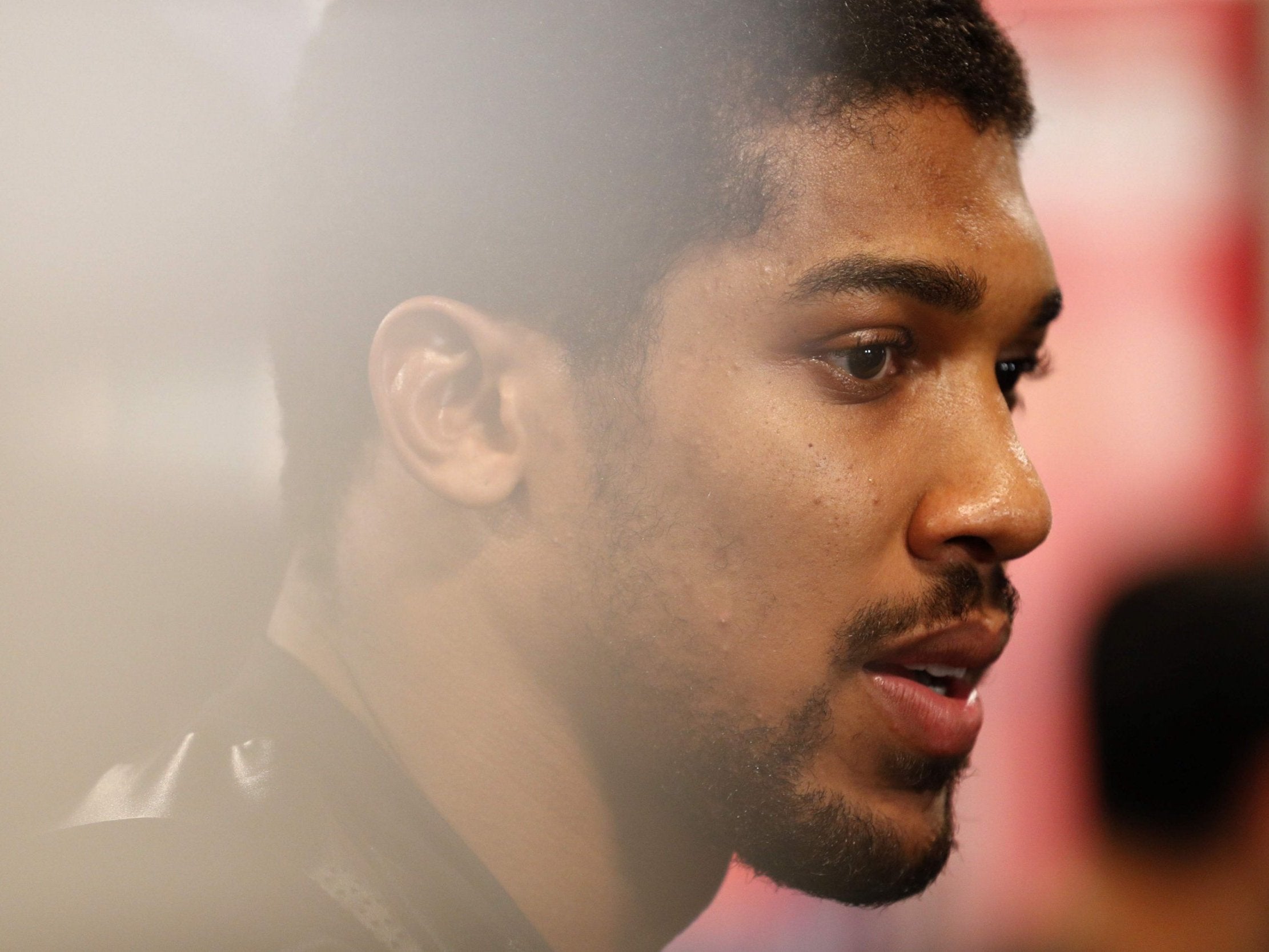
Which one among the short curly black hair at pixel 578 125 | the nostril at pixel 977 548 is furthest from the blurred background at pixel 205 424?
the nostril at pixel 977 548

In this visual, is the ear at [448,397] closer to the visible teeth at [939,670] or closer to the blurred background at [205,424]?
the blurred background at [205,424]

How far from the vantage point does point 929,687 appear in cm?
96

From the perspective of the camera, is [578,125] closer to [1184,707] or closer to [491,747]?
[491,747]

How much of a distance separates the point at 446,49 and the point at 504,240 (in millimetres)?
161

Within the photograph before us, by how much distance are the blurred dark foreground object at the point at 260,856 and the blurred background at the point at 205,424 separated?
0.06 meters

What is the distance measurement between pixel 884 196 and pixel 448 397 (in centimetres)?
39

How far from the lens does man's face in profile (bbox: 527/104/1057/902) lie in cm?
90

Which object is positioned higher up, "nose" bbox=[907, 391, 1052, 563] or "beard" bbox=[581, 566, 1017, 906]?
"nose" bbox=[907, 391, 1052, 563]

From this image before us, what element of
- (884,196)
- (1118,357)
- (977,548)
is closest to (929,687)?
(977,548)

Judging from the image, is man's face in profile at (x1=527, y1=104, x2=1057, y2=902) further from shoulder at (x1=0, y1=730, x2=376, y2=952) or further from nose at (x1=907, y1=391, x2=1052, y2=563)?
shoulder at (x1=0, y1=730, x2=376, y2=952)

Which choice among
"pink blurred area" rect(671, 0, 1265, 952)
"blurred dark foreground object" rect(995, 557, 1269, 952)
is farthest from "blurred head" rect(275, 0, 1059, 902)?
"pink blurred area" rect(671, 0, 1265, 952)

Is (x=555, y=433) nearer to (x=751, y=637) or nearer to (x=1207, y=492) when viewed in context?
(x=751, y=637)

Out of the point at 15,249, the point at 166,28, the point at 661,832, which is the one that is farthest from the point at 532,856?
the point at 166,28

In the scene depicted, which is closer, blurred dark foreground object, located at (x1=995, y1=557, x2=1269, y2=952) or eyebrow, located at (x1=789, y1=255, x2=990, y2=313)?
eyebrow, located at (x1=789, y1=255, x2=990, y2=313)
